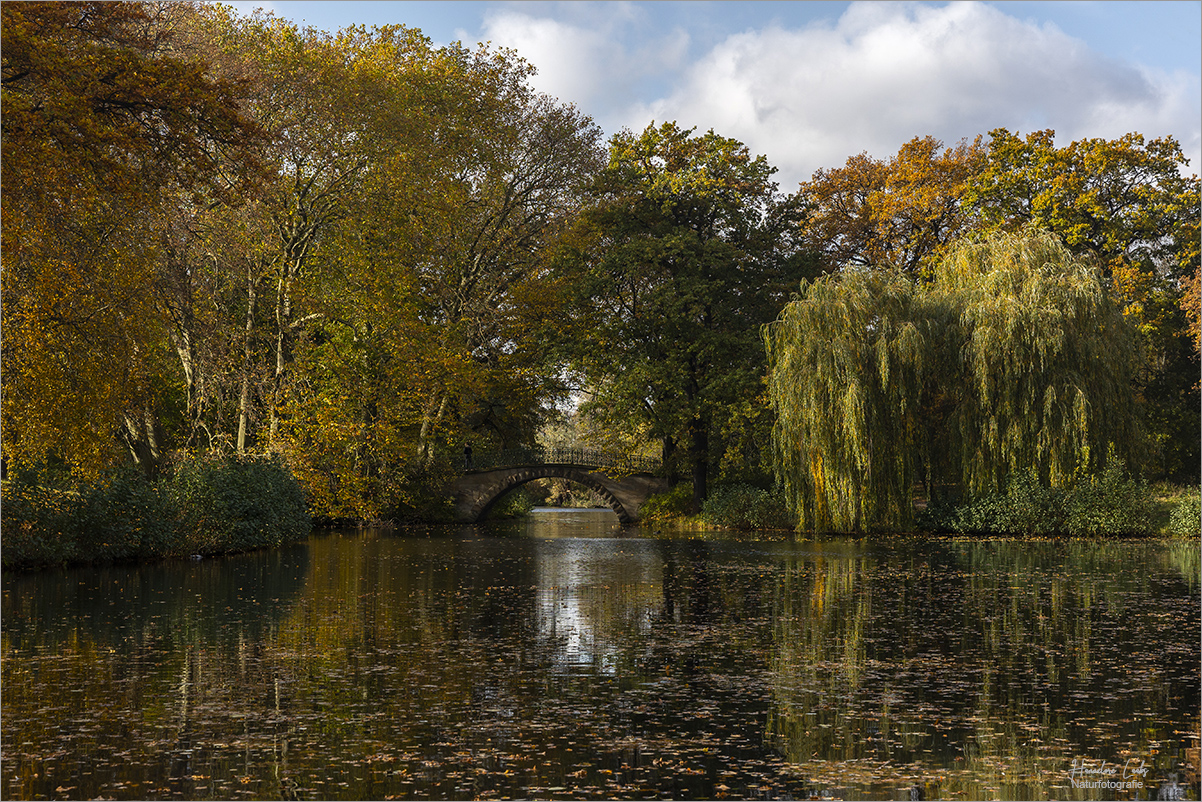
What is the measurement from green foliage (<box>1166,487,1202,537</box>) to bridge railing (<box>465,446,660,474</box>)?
1935 cm

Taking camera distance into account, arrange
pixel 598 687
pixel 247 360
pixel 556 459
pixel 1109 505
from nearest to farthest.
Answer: pixel 598 687 < pixel 1109 505 < pixel 247 360 < pixel 556 459

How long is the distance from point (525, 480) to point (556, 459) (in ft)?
6.48

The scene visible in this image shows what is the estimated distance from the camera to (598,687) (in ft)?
32.1

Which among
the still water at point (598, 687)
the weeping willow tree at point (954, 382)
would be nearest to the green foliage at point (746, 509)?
the weeping willow tree at point (954, 382)

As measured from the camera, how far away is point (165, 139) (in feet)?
51.6

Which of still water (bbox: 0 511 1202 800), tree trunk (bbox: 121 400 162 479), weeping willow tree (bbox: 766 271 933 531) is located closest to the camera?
still water (bbox: 0 511 1202 800)

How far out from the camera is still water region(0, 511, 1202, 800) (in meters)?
6.88

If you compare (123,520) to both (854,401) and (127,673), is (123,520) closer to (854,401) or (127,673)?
(127,673)

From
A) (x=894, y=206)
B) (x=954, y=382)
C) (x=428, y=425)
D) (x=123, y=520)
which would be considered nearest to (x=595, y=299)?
(x=428, y=425)

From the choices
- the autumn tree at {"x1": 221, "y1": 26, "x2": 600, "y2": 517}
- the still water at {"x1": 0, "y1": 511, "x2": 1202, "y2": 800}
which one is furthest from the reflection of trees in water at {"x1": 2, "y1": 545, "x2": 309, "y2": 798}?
the autumn tree at {"x1": 221, "y1": 26, "x2": 600, "y2": 517}

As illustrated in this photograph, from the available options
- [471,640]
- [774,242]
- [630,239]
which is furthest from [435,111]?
[471,640]

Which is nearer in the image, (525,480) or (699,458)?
(699,458)

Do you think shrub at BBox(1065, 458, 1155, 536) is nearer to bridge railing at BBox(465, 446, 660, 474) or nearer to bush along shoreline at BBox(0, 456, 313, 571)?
bridge railing at BBox(465, 446, 660, 474)

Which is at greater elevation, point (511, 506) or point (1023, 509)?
point (511, 506)
